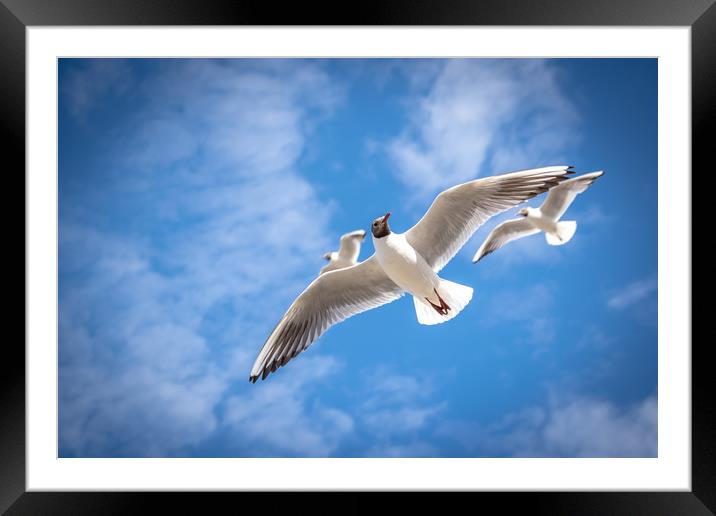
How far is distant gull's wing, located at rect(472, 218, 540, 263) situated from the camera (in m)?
5.73

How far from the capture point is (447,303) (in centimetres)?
382

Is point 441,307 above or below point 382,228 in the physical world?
below

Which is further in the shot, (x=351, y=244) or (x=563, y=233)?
(x=351, y=244)

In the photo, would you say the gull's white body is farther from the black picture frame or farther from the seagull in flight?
the black picture frame

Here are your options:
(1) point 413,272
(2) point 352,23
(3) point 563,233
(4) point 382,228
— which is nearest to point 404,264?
(1) point 413,272

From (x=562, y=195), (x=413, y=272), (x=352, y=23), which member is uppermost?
(x=562, y=195)

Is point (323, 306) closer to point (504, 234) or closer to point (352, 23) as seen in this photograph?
point (352, 23)

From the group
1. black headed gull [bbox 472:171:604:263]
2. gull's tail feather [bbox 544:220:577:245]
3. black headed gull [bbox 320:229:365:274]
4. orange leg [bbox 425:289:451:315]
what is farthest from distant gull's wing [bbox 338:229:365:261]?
orange leg [bbox 425:289:451:315]

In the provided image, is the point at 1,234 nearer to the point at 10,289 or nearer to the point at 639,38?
the point at 10,289

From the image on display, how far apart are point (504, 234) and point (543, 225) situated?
1.01 feet

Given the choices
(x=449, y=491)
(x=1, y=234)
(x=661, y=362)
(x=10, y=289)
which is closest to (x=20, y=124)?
(x=1, y=234)

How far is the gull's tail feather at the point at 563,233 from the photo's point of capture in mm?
5773

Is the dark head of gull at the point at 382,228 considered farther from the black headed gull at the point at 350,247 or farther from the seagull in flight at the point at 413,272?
the black headed gull at the point at 350,247

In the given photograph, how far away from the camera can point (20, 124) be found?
2861 mm
